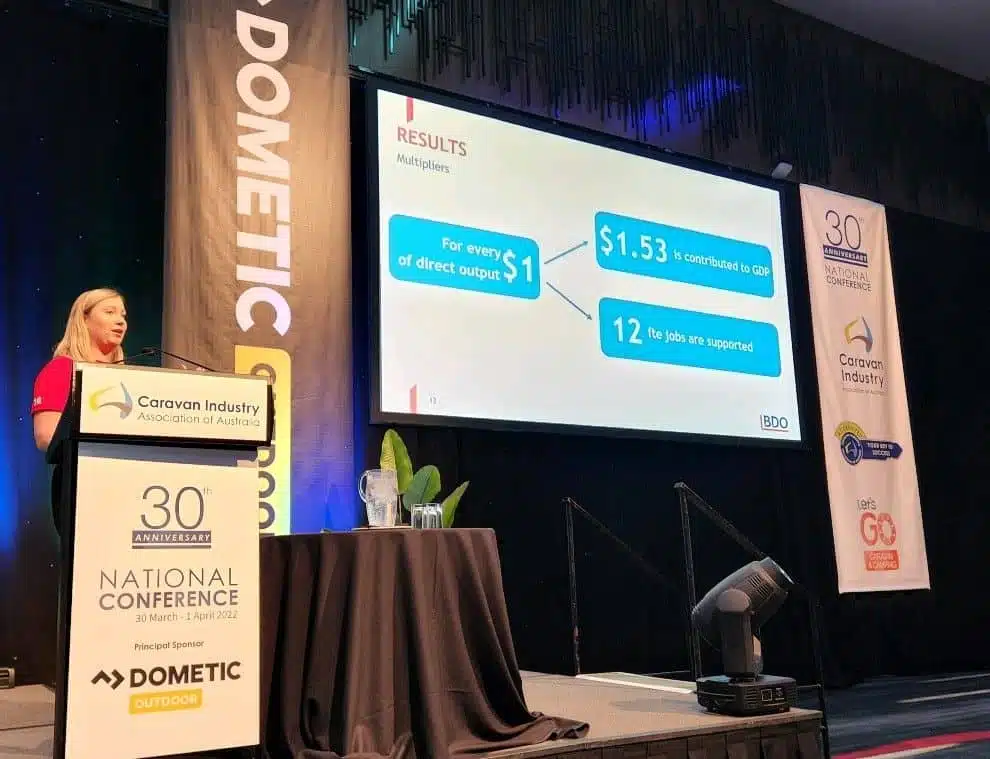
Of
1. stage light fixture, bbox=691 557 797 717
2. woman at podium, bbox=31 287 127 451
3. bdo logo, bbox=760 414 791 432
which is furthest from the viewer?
bdo logo, bbox=760 414 791 432

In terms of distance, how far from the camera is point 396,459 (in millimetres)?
2391

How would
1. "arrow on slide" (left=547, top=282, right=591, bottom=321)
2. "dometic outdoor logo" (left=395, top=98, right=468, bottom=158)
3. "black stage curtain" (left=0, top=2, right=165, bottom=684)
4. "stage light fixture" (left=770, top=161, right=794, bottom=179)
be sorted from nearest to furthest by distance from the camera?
1. "black stage curtain" (left=0, top=2, right=165, bottom=684)
2. "dometic outdoor logo" (left=395, top=98, right=468, bottom=158)
3. "arrow on slide" (left=547, top=282, right=591, bottom=321)
4. "stage light fixture" (left=770, top=161, right=794, bottom=179)

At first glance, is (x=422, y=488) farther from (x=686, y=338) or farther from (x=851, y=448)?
(x=851, y=448)

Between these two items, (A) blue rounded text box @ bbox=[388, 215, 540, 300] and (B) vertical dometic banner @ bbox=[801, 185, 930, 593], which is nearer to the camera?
(A) blue rounded text box @ bbox=[388, 215, 540, 300]

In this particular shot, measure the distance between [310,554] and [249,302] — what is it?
1457mm

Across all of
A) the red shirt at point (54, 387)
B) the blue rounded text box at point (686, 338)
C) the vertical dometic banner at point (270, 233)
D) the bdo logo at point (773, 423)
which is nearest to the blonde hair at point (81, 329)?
the red shirt at point (54, 387)

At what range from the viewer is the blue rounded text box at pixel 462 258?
138 inches

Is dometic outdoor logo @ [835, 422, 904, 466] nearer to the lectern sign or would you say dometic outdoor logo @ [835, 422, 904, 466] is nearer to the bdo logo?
the bdo logo

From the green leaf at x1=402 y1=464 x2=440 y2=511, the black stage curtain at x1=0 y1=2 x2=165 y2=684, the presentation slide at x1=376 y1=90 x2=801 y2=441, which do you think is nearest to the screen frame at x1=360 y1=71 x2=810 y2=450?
the presentation slide at x1=376 y1=90 x2=801 y2=441

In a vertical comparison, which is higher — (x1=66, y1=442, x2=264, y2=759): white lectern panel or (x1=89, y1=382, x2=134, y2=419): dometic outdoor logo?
(x1=89, y1=382, x2=134, y2=419): dometic outdoor logo

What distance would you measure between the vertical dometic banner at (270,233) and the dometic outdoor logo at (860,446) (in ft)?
9.40

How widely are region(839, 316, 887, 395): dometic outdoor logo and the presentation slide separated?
1.94 ft

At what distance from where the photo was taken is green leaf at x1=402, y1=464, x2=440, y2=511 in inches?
90.1

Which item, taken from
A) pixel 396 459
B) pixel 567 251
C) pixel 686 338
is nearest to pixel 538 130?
pixel 567 251
